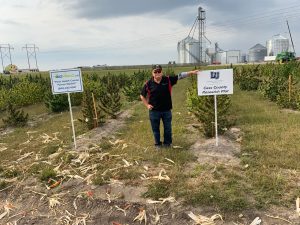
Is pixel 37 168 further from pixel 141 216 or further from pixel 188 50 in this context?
pixel 188 50

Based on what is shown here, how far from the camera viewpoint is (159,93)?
7742mm

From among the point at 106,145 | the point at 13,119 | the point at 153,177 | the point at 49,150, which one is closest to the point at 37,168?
the point at 49,150

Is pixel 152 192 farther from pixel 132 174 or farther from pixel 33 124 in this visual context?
pixel 33 124

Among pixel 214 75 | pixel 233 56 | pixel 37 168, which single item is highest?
pixel 233 56

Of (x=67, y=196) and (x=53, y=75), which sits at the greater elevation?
(x=53, y=75)

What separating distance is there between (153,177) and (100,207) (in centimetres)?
125

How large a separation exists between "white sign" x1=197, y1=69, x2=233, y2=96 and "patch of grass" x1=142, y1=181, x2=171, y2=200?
2.64 metres

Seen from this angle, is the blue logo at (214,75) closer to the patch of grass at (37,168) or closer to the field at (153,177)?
the field at (153,177)

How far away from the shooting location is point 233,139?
8672 millimetres

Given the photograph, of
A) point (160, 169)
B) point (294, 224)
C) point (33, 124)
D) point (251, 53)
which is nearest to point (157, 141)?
point (160, 169)

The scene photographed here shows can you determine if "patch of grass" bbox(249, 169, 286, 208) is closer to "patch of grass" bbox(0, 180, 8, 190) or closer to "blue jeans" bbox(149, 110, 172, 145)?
"blue jeans" bbox(149, 110, 172, 145)

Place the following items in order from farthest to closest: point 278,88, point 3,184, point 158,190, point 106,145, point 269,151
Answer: point 278,88, point 106,145, point 269,151, point 3,184, point 158,190

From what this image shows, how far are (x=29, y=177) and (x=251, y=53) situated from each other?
138 m

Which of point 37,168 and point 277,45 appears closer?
point 37,168
